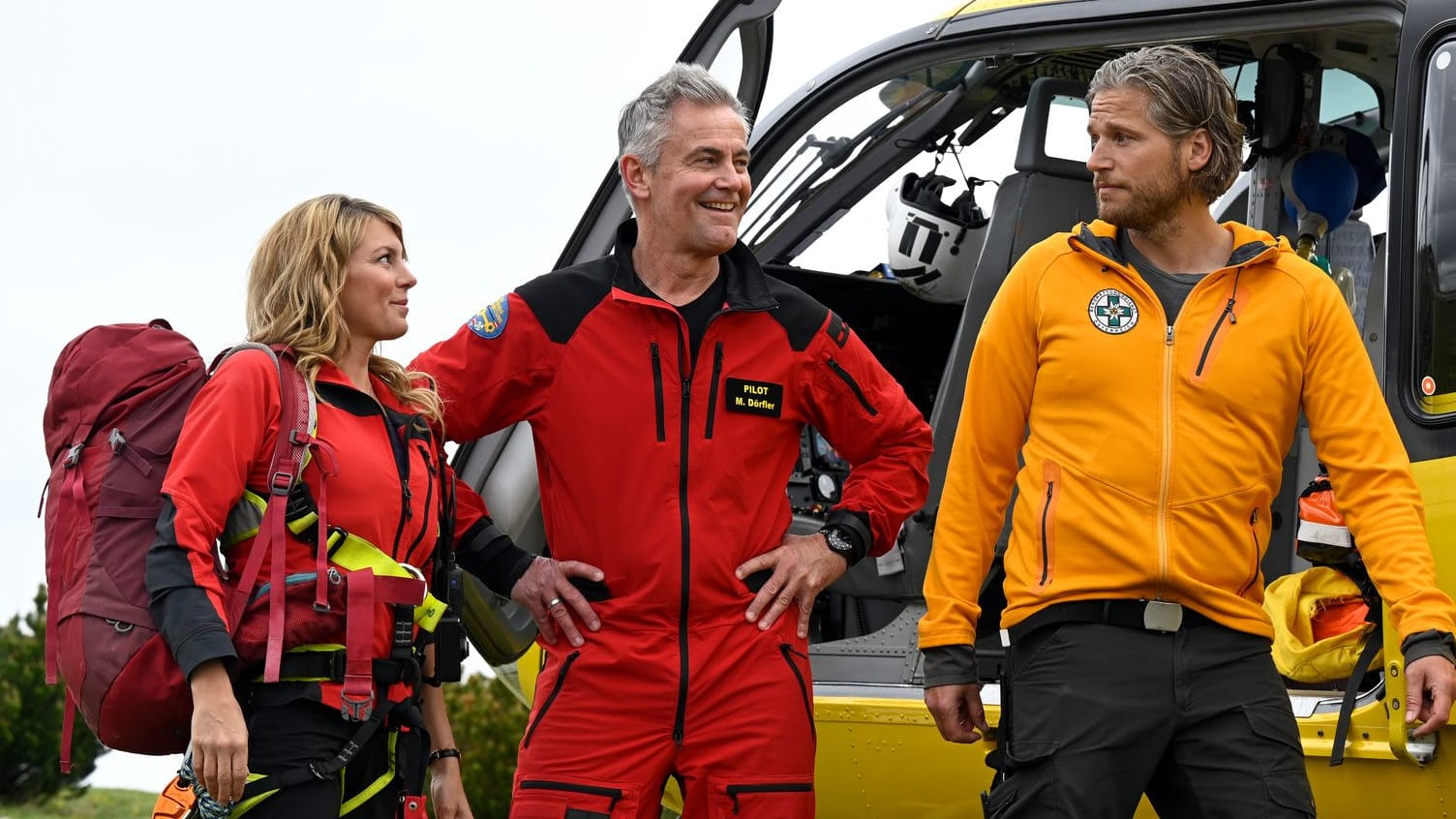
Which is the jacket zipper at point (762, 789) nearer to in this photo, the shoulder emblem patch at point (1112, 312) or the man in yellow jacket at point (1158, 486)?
the man in yellow jacket at point (1158, 486)

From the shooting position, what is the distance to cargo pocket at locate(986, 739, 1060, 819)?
280 cm

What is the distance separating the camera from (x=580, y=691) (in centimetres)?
324

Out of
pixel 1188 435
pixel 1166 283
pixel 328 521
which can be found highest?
pixel 1166 283

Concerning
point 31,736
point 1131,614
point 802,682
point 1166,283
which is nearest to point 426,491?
point 802,682

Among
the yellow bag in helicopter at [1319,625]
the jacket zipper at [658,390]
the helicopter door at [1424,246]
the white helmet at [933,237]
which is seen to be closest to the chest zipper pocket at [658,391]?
the jacket zipper at [658,390]

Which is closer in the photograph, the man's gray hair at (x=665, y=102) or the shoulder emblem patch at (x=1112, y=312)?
the shoulder emblem patch at (x=1112, y=312)

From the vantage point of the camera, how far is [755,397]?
10.8ft

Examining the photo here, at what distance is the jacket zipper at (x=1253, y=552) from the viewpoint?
291 cm

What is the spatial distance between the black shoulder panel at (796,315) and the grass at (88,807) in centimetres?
763

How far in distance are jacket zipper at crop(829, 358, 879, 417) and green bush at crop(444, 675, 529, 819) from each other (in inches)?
227

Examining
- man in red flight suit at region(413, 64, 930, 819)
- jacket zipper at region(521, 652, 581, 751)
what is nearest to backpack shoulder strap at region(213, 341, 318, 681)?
man in red flight suit at region(413, 64, 930, 819)

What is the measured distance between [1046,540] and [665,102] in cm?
118

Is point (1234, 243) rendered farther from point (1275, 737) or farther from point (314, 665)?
point (314, 665)

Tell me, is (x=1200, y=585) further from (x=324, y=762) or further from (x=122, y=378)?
(x=122, y=378)
